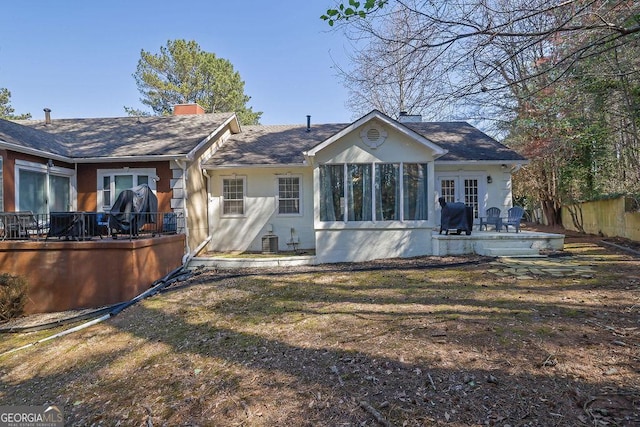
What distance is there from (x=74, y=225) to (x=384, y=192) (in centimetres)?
791

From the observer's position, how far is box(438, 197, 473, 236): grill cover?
9.84 m

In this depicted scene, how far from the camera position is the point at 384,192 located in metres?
9.92

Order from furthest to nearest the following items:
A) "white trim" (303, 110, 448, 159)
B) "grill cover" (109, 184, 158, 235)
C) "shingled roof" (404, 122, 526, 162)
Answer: "shingled roof" (404, 122, 526, 162)
"white trim" (303, 110, 448, 159)
"grill cover" (109, 184, 158, 235)

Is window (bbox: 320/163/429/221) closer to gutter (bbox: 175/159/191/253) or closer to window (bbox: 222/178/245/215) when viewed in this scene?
window (bbox: 222/178/245/215)

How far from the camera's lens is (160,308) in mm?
6617

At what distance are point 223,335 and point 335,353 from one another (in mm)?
1842

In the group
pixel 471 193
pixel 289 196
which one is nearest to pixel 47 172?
pixel 289 196

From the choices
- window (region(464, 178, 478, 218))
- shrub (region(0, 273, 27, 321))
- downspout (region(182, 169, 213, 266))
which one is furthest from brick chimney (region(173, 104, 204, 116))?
window (region(464, 178, 478, 218))

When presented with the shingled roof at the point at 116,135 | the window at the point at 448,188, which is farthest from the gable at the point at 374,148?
the shingled roof at the point at 116,135

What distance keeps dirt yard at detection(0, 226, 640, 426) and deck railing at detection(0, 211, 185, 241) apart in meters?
2.35

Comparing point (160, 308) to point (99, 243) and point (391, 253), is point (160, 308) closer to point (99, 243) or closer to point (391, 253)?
point (99, 243)

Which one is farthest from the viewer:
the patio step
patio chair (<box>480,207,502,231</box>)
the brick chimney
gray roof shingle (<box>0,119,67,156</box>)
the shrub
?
the brick chimney

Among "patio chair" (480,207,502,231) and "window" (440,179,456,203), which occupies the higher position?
"window" (440,179,456,203)

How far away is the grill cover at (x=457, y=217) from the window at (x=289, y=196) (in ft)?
15.5
